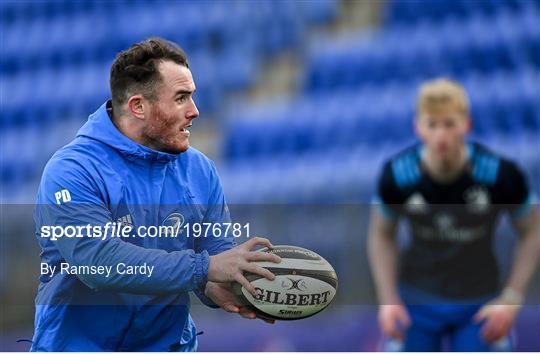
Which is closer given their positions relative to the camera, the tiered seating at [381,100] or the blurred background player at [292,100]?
the blurred background player at [292,100]

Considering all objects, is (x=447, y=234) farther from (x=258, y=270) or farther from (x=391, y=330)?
(x=258, y=270)

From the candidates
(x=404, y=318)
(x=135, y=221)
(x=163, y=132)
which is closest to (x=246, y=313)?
(x=135, y=221)

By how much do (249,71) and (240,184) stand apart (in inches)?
134

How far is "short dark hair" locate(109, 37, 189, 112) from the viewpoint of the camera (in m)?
3.69

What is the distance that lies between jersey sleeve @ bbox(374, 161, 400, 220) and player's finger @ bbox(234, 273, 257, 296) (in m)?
2.10

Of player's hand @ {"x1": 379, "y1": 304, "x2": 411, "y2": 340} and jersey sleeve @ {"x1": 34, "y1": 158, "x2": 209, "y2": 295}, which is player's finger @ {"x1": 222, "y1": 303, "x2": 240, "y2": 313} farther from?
player's hand @ {"x1": 379, "y1": 304, "x2": 411, "y2": 340}

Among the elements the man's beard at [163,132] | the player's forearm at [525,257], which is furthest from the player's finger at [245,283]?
the player's forearm at [525,257]

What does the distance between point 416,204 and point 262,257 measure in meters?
2.24

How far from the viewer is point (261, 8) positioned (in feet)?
43.2

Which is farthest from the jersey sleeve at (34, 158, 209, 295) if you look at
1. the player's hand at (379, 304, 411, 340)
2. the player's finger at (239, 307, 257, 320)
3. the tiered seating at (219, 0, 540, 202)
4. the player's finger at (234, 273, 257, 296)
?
the tiered seating at (219, 0, 540, 202)

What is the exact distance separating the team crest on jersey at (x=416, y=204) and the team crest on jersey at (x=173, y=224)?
215 cm

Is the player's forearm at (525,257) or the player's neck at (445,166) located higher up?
the player's neck at (445,166)

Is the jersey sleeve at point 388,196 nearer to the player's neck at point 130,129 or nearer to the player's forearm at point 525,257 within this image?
the player's forearm at point 525,257

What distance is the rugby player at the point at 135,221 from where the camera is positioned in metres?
3.57
